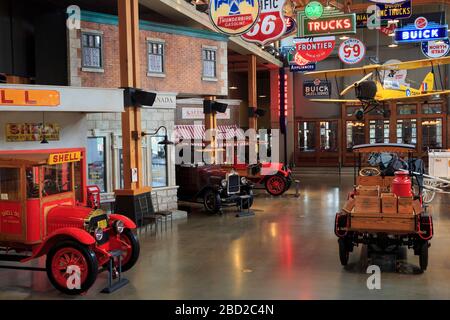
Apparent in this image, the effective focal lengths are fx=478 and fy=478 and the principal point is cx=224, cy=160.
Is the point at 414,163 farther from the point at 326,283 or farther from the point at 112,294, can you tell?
the point at 112,294

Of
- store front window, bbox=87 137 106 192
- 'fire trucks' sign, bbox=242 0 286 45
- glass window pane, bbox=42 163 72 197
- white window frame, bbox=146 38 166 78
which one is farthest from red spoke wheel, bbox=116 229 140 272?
white window frame, bbox=146 38 166 78

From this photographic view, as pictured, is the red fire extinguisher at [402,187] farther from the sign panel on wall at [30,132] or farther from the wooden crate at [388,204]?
the sign panel on wall at [30,132]

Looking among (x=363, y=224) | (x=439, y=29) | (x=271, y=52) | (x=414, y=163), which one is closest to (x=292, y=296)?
(x=363, y=224)

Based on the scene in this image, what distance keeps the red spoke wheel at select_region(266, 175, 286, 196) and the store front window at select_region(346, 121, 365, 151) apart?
10.2 metres

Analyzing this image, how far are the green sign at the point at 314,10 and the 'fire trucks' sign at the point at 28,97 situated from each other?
22.4 ft

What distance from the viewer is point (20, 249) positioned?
281 inches

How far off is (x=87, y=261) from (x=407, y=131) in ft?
75.6

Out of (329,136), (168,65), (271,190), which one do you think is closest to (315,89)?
(329,136)

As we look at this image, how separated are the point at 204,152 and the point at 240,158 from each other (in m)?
3.39

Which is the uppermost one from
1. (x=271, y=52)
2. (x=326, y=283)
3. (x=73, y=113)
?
(x=271, y=52)

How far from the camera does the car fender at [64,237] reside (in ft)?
21.3

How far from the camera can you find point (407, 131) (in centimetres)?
2605

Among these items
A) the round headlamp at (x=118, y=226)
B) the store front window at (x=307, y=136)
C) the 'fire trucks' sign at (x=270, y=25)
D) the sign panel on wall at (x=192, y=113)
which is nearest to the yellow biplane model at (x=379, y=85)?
the 'fire trucks' sign at (x=270, y=25)

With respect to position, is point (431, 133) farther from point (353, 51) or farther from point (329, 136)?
point (353, 51)
